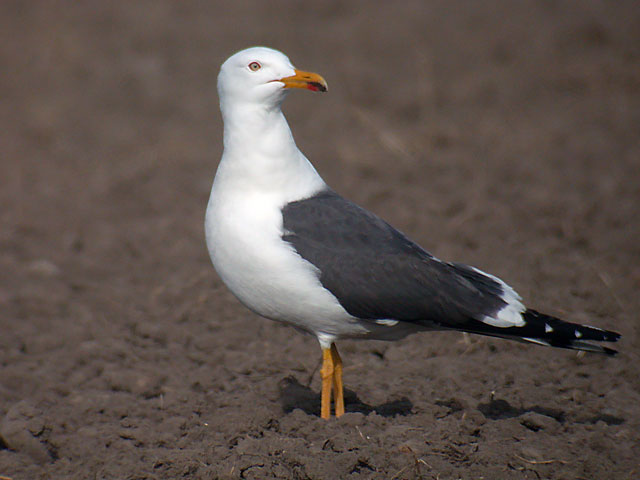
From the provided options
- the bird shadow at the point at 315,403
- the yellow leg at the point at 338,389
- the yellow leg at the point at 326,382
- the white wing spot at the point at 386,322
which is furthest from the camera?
the bird shadow at the point at 315,403

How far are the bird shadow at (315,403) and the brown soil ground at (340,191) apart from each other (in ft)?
0.05

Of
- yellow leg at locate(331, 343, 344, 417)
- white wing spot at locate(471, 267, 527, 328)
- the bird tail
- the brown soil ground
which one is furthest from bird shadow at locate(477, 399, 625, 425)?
yellow leg at locate(331, 343, 344, 417)

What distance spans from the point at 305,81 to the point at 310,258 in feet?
3.32

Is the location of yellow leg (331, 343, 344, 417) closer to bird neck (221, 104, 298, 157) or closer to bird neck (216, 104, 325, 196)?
bird neck (216, 104, 325, 196)

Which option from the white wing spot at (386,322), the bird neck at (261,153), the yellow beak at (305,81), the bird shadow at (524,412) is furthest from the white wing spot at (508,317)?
the yellow beak at (305,81)

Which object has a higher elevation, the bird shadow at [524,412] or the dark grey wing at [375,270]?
the dark grey wing at [375,270]

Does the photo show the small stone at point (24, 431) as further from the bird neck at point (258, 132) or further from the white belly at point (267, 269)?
the bird neck at point (258, 132)

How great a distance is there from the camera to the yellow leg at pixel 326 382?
524 centimetres

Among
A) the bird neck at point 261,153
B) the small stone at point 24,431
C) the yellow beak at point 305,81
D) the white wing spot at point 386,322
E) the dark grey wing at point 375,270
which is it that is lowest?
the small stone at point 24,431

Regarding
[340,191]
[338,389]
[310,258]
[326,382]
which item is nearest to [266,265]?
[310,258]

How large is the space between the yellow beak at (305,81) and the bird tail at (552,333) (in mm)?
1648

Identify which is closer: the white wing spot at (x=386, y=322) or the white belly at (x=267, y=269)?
the white belly at (x=267, y=269)

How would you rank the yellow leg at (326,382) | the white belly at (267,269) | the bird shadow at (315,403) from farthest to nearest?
1. the bird shadow at (315,403)
2. the yellow leg at (326,382)
3. the white belly at (267,269)

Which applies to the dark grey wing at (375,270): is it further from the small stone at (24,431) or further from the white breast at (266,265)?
the small stone at (24,431)
